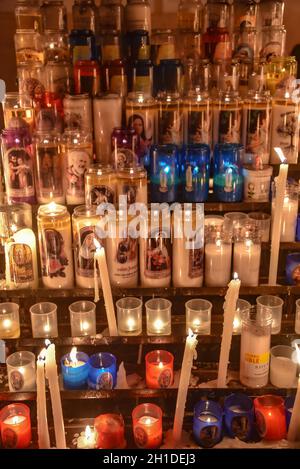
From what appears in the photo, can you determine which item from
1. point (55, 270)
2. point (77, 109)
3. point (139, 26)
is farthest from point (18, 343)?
point (139, 26)

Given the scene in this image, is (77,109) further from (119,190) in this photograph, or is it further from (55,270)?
(55,270)

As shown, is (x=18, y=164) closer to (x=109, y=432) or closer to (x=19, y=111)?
(x=19, y=111)

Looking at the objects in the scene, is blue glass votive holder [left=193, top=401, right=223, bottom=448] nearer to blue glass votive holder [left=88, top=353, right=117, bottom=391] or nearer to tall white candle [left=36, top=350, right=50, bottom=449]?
blue glass votive holder [left=88, top=353, right=117, bottom=391]

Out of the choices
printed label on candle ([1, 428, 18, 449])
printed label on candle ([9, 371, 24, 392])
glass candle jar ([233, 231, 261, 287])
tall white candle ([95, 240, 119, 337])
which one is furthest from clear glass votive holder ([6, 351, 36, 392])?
glass candle jar ([233, 231, 261, 287])

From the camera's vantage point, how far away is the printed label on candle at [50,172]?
4.59 feet

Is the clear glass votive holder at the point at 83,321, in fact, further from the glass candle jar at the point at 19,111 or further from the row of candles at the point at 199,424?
the glass candle jar at the point at 19,111

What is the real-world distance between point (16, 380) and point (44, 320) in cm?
16

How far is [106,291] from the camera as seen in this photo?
1354 millimetres

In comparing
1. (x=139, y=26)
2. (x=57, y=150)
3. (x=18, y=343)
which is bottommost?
(x=18, y=343)

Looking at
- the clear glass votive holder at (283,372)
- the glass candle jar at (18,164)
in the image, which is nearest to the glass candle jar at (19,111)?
the glass candle jar at (18,164)

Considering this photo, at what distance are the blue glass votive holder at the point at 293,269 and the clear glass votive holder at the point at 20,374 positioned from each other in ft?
2.25

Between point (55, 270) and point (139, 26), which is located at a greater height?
point (139, 26)

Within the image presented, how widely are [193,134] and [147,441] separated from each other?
29.9 inches

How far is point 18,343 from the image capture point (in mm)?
1416
